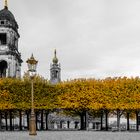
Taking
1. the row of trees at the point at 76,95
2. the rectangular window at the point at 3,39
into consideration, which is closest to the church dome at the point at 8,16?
the rectangular window at the point at 3,39

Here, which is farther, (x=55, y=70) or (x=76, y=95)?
(x=55, y=70)

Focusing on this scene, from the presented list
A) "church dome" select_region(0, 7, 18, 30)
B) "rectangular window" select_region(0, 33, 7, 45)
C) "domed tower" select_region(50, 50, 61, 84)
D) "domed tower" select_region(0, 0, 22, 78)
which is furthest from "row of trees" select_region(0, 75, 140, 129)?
"domed tower" select_region(50, 50, 61, 84)

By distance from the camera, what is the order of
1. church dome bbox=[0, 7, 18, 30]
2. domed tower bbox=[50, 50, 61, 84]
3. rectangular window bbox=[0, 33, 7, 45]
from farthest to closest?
domed tower bbox=[50, 50, 61, 84], rectangular window bbox=[0, 33, 7, 45], church dome bbox=[0, 7, 18, 30]

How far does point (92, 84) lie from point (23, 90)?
11604mm

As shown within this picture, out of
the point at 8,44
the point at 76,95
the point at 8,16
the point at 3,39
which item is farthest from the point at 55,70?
the point at 76,95

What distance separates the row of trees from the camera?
9525cm

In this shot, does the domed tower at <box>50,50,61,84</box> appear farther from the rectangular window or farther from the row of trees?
the row of trees

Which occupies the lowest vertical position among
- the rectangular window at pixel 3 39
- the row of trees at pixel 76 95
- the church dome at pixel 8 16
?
the row of trees at pixel 76 95

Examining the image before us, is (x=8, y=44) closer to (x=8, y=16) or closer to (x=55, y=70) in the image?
(x=8, y=16)

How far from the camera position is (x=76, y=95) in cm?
9781

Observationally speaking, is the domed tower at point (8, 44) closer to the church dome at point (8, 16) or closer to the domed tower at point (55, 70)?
the church dome at point (8, 16)

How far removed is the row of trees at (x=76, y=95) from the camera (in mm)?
Answer: 95250

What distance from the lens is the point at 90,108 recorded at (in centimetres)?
9762

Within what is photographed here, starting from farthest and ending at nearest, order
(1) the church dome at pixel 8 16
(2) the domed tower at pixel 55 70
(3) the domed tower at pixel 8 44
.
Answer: (2) the domed tower at pixel 55 70 → (1) the church dome at pixel 8 16 → (3) the domed tower at pixel 8 44
